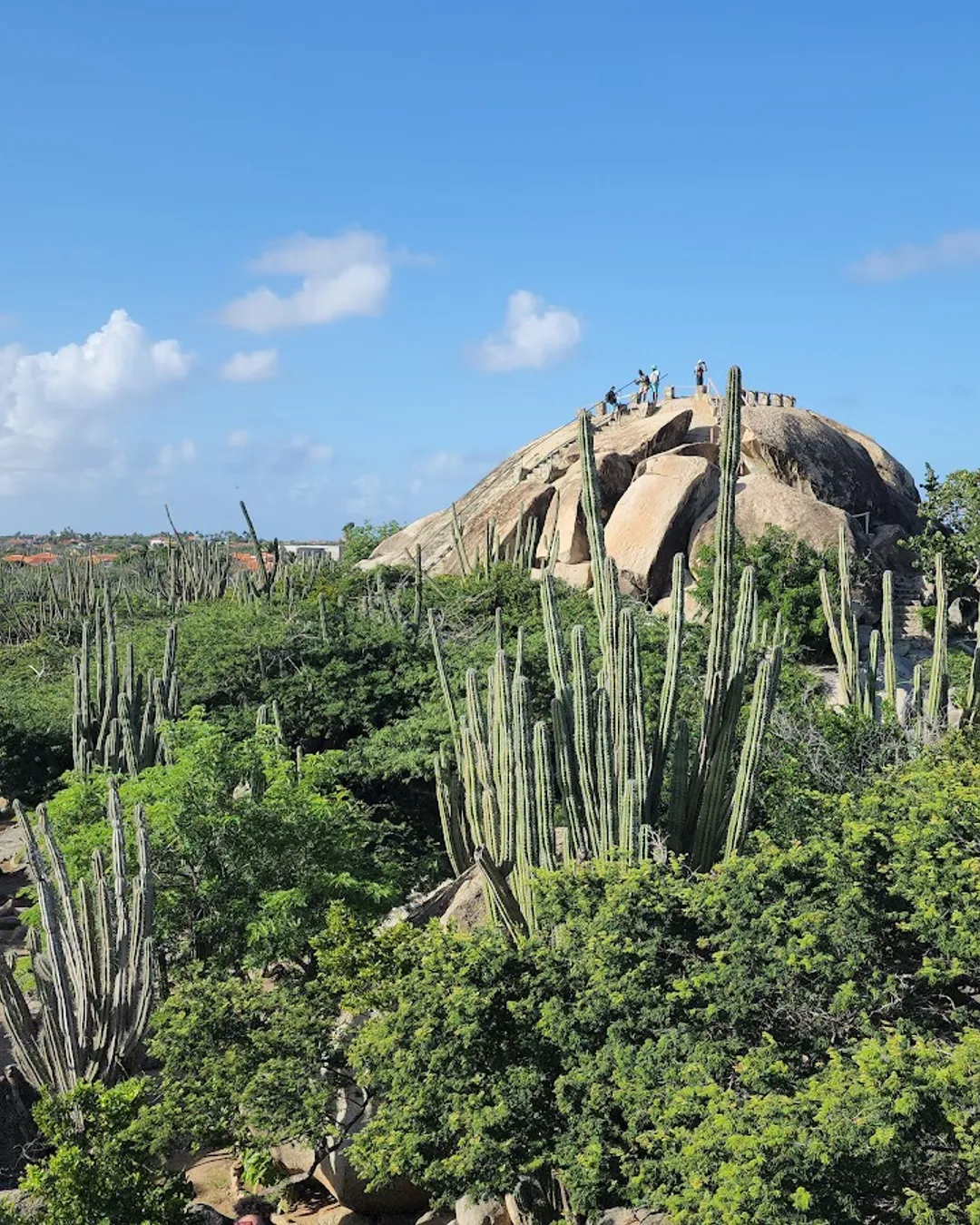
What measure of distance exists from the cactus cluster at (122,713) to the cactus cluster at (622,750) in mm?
7735

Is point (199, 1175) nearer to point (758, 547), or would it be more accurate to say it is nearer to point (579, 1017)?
point (579, 1017)

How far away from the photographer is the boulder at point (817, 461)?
32562mm

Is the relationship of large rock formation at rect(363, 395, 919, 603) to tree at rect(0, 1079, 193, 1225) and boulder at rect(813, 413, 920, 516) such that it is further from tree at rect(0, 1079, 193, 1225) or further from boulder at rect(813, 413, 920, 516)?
tree at rect(0, 1079, 193, 1225)

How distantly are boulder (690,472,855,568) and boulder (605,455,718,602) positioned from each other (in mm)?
582

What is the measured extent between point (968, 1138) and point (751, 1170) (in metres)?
1.58

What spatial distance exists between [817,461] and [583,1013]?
2537cm

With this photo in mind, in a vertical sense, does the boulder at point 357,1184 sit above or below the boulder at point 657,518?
below

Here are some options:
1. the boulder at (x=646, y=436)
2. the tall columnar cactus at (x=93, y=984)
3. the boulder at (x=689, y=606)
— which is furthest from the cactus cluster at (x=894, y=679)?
the boulder at (x=646, y=436)

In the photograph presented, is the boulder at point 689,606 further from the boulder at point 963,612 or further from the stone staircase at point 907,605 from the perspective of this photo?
the boulder at point 963,612

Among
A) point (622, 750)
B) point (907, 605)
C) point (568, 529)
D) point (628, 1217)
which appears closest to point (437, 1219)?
point (628, 1217)

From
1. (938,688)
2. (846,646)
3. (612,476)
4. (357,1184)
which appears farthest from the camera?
(612,476)

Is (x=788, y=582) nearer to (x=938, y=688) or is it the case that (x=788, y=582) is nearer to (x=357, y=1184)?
(x=938, y=688)

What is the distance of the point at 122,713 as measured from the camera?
20109 mm

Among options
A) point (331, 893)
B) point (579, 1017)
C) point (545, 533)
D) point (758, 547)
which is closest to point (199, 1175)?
point (331, 893)
